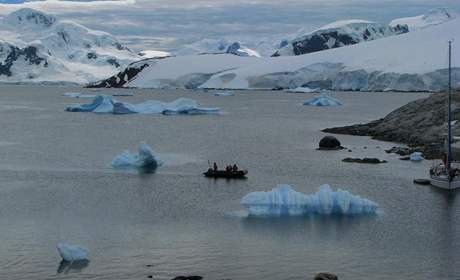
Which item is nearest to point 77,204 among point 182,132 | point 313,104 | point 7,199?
point 7,199

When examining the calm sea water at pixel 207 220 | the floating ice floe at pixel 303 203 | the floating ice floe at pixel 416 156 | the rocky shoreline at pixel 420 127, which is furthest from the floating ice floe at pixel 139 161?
the rocky shoreline at pixel 420 127

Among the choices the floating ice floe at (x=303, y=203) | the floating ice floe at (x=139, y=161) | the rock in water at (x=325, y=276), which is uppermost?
the floating ice floe at (x=139, y=161)

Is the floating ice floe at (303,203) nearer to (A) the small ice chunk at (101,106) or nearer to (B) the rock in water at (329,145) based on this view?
(B) the rock in water at (329,145)

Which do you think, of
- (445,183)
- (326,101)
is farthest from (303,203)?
(326,101)

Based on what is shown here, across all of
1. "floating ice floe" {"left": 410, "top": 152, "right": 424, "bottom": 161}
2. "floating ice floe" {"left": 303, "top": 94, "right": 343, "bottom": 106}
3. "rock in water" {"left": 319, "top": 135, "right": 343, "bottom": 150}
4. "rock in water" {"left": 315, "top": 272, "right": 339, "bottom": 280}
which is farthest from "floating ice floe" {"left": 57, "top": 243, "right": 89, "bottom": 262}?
"floating ice floe" {"left": 303, "top": 94, "right": 343, "bottom": 106}

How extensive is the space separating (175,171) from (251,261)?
76.3 ft

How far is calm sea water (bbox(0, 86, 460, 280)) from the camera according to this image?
27.5 meters

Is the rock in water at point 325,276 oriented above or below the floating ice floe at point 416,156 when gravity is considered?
below

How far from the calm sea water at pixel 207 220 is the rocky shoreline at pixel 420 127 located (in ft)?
10.4

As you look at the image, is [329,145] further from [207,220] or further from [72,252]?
[72,252]

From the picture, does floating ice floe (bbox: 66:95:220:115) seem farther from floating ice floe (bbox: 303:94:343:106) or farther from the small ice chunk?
floating ice floe (bbox: 303:94:343:106)

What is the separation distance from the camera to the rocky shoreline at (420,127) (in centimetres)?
6262

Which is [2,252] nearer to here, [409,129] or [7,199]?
[7,199]

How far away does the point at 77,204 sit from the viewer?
127 feet
